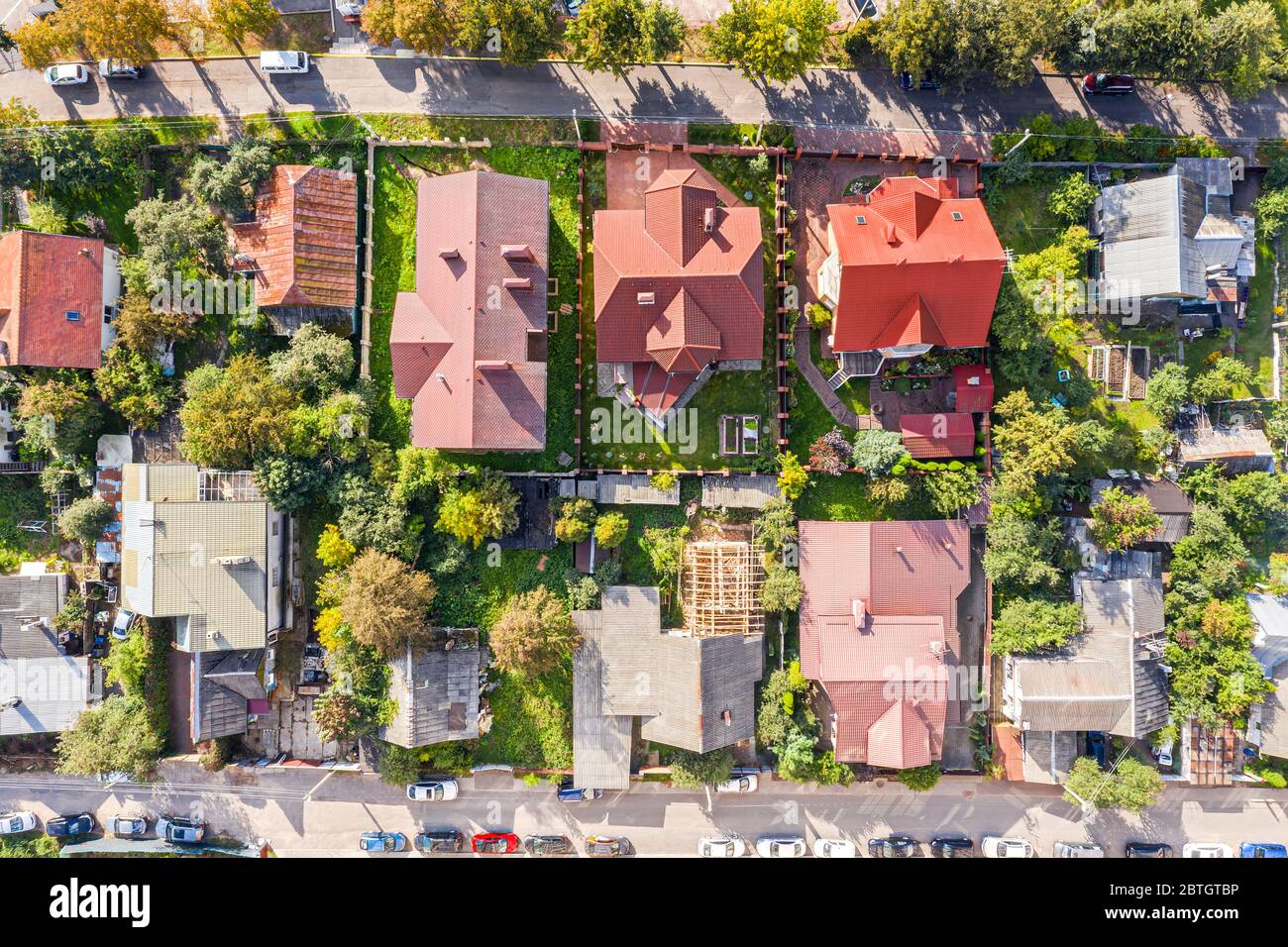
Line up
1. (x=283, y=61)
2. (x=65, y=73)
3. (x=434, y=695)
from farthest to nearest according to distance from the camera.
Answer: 1. (x=65, y=73)
2. (x=283, y=61)
3. (x=434, y=695)

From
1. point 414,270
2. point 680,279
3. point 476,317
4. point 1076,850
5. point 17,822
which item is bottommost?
point 1076,850

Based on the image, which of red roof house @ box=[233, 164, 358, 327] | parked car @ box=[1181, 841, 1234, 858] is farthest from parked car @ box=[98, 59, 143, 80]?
parked car @ box=[1181, 841, 1234, 858]

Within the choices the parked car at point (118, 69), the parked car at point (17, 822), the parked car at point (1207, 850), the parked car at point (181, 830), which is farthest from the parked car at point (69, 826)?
the parked car at point (1207, 850)

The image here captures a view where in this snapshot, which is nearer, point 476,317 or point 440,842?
point 476,317

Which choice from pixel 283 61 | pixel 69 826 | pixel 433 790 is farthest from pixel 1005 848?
pixel 283 61

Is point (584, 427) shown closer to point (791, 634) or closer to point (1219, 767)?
point (791, 634)

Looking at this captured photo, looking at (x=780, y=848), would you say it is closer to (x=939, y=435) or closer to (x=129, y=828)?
(x=939, y=435)
